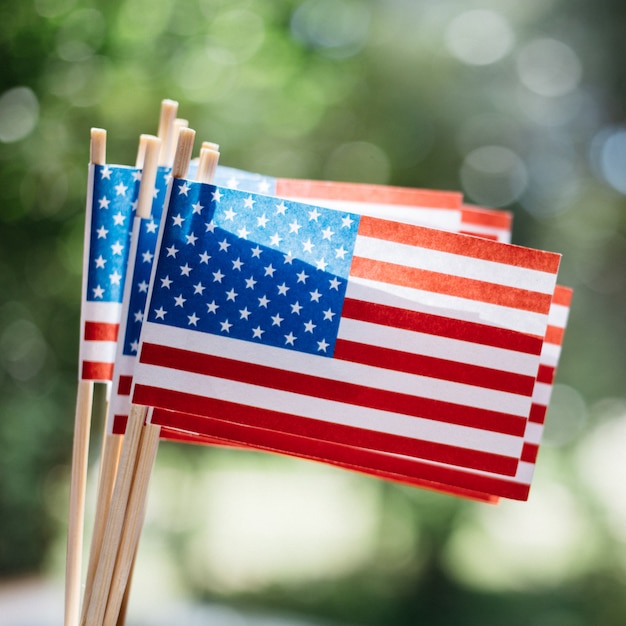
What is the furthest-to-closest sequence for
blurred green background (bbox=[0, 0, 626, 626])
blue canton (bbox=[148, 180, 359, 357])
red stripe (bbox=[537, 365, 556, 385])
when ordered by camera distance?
1. blurred green background (bbox=[0, 0, 626, 626])
2. red stripe (bbox=[537, 365, 556, 385])
3. blue canton (bbox=[148, 180, 359, 357])

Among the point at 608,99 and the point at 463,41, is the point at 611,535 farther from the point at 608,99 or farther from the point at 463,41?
the point at 463,41

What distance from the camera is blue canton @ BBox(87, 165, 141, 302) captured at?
2.70ft

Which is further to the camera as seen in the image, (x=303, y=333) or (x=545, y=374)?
(x=545, y=374)

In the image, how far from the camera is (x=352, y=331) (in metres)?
0.81

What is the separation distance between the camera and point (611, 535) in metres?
3.15

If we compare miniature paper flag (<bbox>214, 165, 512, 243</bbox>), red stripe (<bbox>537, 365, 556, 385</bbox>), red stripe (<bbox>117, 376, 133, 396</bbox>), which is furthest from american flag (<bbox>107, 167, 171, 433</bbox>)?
red stripe (<bbox>537, 365, 556, 385</bbox>)

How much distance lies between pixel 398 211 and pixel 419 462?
0.33 m

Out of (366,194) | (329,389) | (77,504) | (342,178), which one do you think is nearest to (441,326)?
(329,389)

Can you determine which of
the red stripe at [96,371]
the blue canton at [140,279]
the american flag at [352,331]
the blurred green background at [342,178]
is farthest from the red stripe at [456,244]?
the blurred green background at [342,178]

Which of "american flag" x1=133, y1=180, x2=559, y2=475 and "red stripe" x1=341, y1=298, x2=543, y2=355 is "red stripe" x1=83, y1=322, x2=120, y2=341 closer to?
"american flag" x1=133, y1=180, x2=559, y2=475

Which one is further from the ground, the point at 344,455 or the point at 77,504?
the point at 344,455

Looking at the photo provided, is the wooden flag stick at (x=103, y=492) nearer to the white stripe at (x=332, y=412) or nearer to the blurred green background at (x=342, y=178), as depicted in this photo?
the white stripe at (x=332, y=412)

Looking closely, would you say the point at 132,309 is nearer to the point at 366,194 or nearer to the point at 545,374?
the point at 366,194

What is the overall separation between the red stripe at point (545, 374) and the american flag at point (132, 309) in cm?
50
